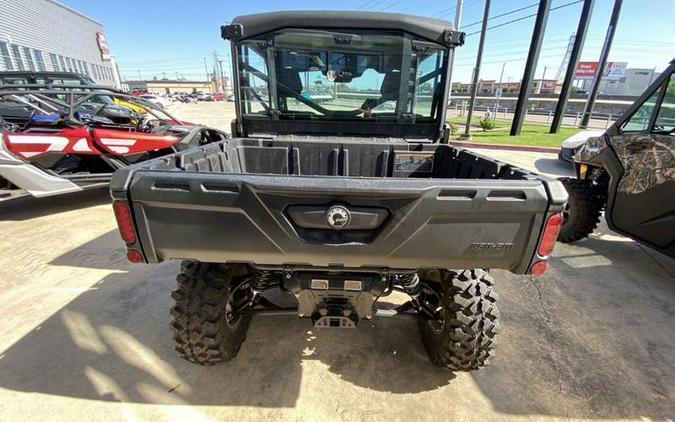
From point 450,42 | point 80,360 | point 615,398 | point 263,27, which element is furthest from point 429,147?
point 80,360

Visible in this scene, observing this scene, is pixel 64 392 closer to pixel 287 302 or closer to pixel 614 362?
pixel 287 302

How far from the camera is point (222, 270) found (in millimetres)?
2039

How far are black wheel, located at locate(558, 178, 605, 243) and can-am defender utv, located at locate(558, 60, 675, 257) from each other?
0.18 feet

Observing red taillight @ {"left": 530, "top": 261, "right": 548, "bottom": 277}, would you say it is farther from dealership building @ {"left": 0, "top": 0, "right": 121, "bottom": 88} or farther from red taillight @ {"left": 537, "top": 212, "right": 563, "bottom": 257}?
dealership building @ {"left": 0, "top": 0, "right": 121, "bottom": 88}

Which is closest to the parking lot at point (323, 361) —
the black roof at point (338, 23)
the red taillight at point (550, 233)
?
the red taillight at point (550, 233)

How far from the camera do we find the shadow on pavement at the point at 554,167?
333 inches

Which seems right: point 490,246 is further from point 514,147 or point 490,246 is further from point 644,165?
point 514,147

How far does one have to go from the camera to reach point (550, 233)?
151cm

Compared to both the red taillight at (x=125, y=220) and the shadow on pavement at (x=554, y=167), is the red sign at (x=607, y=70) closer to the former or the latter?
the shadow on pavement at (x=554, y=167)

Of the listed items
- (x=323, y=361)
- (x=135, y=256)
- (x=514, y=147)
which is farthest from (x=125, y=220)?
(x=514, y=147)

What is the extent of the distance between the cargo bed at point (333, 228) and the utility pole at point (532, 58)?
47.2ft

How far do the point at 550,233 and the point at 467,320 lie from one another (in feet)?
2.53

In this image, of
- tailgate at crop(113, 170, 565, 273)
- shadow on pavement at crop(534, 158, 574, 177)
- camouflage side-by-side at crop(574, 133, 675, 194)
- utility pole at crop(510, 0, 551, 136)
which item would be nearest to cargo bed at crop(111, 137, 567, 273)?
tailgate at crop(113, 170, 565, 273)

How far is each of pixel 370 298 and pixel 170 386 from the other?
1.46 m
